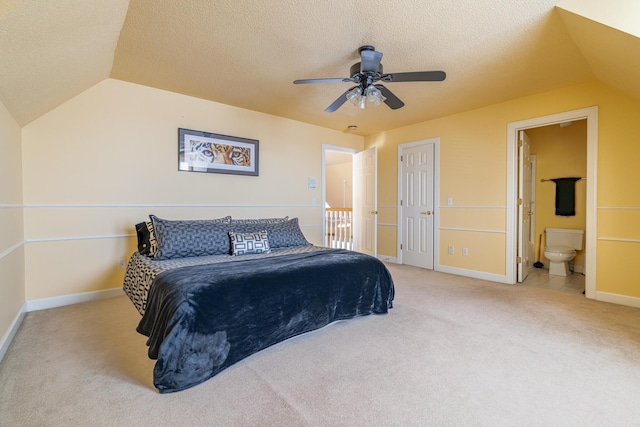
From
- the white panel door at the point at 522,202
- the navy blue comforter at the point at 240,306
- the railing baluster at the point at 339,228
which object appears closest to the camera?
the navy blue comforter at the point at 240,306

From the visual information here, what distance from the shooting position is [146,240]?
293 centimetres

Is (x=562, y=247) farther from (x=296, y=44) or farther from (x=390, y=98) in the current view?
(x=296, y=44)

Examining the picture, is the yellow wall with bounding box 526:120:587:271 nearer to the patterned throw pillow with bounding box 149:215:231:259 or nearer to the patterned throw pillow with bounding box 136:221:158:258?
the patterned throw pillow with bounding box 149:215:231:259

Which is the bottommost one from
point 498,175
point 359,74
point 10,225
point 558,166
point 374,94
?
point 10,225

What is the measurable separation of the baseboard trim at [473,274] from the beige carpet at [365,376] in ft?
4.00

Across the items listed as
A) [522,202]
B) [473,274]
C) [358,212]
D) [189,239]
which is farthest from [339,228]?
[189,239]

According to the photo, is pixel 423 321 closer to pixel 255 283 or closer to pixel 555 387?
pixel 555 387

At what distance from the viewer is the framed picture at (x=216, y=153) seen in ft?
11.8

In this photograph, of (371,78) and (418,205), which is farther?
(418,205)

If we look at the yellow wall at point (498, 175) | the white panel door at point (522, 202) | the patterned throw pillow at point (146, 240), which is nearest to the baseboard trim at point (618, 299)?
the yellow wall at point (498, 175)

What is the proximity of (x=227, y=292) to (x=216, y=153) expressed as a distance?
2.50 metres

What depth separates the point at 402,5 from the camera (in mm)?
1977

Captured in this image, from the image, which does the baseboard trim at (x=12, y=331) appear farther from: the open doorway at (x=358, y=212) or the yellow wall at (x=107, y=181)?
the open doorway at (x=358, y=212)

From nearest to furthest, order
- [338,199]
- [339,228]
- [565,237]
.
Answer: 1. [565,237]
2. [339,228]
3. [338,199]
